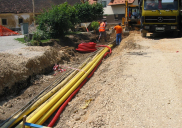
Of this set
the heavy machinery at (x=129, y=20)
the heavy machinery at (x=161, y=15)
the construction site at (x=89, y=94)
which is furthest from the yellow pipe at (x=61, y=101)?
the heavy machinery at (x=129, y=20)

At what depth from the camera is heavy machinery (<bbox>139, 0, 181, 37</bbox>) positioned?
14.1 meters

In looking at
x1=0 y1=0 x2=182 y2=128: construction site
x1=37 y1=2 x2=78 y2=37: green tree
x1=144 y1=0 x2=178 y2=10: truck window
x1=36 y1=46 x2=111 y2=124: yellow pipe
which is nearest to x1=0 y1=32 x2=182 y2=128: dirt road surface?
x1=0 y1=0 x2=182 y2=128: construction site

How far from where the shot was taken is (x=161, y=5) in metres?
14.2

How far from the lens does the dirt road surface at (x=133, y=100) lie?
4098 millimetres

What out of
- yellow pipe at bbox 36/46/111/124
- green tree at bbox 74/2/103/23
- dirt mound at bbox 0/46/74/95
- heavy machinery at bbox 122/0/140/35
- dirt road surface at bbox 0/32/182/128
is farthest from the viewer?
green tree at bbox 74/2/103/23

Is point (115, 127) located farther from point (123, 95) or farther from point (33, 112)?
point (33, 112)

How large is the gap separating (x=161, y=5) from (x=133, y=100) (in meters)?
11.3

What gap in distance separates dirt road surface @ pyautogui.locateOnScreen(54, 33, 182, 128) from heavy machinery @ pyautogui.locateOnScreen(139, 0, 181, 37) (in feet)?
24.2

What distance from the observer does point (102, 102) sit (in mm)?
5012

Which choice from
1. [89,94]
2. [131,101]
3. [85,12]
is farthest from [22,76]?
[85,12]

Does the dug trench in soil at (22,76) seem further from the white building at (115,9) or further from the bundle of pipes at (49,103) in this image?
the white building at (115,9)

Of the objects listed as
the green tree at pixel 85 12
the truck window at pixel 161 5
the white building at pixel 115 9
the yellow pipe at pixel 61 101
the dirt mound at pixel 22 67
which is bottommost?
the yellow pipe at pixel 61 101

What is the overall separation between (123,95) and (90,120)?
4.31 feet

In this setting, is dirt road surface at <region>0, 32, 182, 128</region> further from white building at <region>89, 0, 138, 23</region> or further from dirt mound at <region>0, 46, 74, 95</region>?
white building at <region>89, 0, 138, 23</region>
